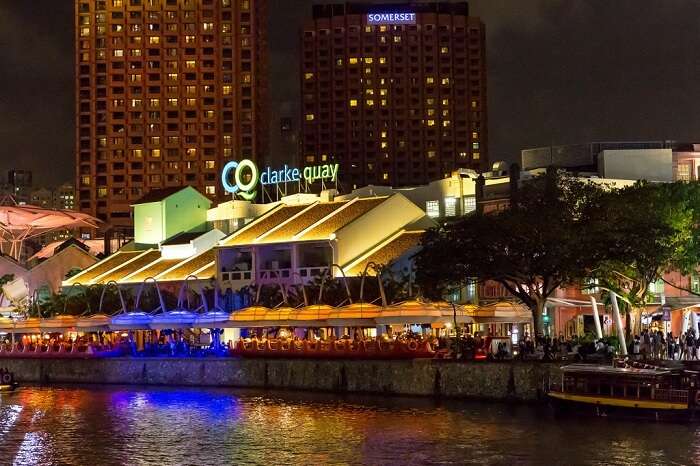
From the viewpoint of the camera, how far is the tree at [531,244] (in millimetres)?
61281

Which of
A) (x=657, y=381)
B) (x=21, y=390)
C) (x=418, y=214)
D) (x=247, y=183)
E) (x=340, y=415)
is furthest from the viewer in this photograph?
(x=247, y=183)

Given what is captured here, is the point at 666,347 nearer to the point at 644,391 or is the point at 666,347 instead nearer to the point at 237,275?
the point at 644,391

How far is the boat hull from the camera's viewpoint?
162 ft

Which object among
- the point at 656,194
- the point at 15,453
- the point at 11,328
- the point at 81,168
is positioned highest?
the point at 81,168

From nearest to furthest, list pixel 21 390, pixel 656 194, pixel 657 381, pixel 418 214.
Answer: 1. pixel 657 381
2. pixel 656 194
3. pixel 21 390
4. pixel 418 214

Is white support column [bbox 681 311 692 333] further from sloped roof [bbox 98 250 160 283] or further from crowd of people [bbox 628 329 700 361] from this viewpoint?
sloped roof [bbox 98 250 160 283]

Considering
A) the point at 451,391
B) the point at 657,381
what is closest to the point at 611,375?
the point at 657,381

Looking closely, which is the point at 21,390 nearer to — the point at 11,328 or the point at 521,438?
the point at 11,328

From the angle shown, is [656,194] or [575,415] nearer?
[575,415]

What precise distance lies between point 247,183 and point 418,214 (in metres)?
26.3

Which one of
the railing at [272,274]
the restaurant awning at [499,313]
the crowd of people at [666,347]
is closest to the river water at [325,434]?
the restaurant awning at [499,313]

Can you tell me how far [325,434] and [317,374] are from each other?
17.6 metres

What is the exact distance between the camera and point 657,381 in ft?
163

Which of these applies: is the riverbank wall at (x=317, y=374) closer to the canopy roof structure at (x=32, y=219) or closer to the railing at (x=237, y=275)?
the railing at (x=237, y=275)
